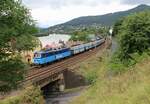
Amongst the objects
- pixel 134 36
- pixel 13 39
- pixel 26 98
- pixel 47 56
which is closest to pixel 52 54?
pixel 47 56

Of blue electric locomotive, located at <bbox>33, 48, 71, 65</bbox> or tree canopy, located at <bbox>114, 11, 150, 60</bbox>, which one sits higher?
tree canopy, located at <bbox>114, 11, 150, 60</bbox>

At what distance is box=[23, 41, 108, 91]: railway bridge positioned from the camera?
4381 centimetres

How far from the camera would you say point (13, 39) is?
21.5m

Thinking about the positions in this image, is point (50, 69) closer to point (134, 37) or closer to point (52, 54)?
point (52, 54)

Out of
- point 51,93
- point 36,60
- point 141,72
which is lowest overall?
point 51,93

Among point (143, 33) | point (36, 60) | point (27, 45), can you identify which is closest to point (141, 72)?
point (27, 45)

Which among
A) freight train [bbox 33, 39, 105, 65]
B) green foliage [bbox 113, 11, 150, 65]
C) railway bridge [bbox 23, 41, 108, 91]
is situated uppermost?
green foliage [bbox 113, 11, 150, 65]

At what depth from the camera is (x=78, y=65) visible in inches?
2422

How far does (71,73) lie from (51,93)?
5914mm

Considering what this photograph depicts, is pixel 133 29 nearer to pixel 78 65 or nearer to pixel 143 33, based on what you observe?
pixel 143 33

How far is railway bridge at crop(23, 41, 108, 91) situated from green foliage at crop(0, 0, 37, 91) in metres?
15.7

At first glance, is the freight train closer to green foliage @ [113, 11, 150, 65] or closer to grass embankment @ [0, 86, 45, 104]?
green foliage @ [113, 11, 150, 65]

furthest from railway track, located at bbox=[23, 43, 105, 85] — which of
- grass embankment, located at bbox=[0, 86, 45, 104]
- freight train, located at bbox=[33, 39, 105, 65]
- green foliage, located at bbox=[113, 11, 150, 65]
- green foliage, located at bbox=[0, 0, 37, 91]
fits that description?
green foliage, located at bbox=[0, 0, 37, 91]

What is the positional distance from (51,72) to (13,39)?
99.5 feet
